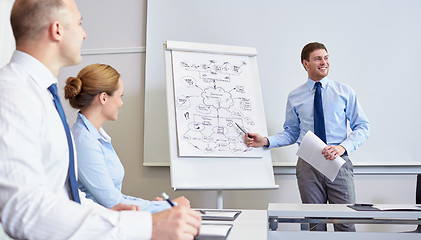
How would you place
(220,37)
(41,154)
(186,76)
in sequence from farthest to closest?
(220,37) → (186,76) → (41,154)

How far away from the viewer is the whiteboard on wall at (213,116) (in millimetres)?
3055

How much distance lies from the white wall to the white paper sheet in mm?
733

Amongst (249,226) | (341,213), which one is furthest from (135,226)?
(341,213)

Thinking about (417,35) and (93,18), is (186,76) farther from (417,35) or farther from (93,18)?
(417,35)

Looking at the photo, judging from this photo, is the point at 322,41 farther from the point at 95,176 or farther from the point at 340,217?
the point at 95,176

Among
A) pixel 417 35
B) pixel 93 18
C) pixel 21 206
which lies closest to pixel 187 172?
pixel 93 18

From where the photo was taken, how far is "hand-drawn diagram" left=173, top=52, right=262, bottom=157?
3111mm

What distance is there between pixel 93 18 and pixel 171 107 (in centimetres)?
135

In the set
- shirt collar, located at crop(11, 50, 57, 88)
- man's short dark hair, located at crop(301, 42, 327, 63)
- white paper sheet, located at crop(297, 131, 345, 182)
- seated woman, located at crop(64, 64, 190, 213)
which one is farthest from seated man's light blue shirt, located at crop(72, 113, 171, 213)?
man's short dark hair, located at crop(301, 42, 327, 63)

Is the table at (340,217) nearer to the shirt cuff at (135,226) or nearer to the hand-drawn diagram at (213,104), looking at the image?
the shirt cuff at (135,226)

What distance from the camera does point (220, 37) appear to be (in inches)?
145

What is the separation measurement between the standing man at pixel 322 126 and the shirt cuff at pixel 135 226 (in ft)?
6.92

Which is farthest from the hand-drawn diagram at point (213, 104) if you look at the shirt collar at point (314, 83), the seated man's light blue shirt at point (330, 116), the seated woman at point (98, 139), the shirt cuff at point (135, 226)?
the shirt cuff at point (135, 226)

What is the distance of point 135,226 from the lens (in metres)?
0.80
